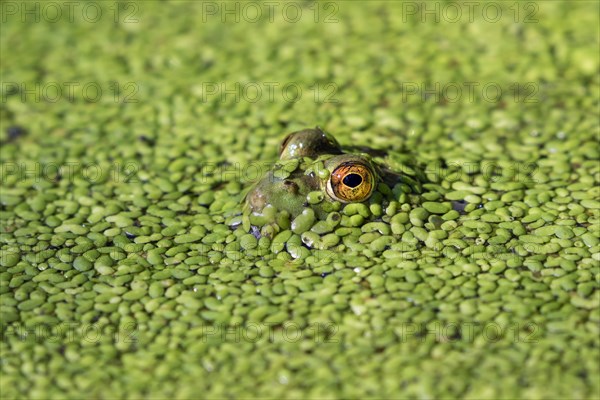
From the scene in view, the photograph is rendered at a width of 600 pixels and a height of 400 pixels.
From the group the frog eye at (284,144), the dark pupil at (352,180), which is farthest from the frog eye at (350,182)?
the frog eye at (284,144)

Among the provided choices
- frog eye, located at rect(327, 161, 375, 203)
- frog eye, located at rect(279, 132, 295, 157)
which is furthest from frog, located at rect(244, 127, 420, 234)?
frog eye, located at rect(279, 132, 295, 157)

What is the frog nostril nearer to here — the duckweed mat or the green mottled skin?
the green mottled skin

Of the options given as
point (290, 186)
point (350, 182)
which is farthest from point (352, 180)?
point (290, 186)

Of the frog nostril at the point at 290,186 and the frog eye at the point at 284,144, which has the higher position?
the frog eye at the point at 284,144

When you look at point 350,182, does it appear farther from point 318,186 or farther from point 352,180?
point 318,186

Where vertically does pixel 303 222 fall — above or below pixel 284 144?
below

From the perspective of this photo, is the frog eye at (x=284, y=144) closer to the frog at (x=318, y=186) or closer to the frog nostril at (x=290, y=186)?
the frog at (x=318, y=186)

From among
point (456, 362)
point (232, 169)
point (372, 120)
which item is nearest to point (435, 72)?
point (372, 120)
